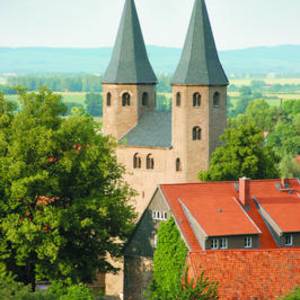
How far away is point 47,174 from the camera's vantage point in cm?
5800

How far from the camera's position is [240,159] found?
7806 centimetres

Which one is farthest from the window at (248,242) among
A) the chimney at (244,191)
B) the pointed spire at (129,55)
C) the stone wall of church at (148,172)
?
the pointed spire at (129,55)

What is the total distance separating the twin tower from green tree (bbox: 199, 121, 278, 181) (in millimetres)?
3991

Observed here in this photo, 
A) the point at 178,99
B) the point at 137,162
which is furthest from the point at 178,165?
the point at 178,99

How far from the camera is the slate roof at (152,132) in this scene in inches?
3344

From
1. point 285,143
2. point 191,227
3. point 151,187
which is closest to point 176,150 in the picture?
point 151,187

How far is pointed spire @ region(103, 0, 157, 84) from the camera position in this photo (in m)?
88.4

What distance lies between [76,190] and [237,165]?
63.0 ft

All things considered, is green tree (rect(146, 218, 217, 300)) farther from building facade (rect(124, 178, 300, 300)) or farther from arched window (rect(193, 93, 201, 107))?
arched window (rect(193, 93, 201, 107))

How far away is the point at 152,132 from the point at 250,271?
3370cm

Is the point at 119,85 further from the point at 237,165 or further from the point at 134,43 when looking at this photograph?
the point at 237,165

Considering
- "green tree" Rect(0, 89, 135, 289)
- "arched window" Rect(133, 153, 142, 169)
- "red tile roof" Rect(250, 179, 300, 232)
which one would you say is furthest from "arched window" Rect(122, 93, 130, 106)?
"green tree" Rect(0, 89, 135, 289)

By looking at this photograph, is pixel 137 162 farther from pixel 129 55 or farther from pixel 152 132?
pixel 129 55

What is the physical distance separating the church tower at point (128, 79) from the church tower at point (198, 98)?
5171mm
